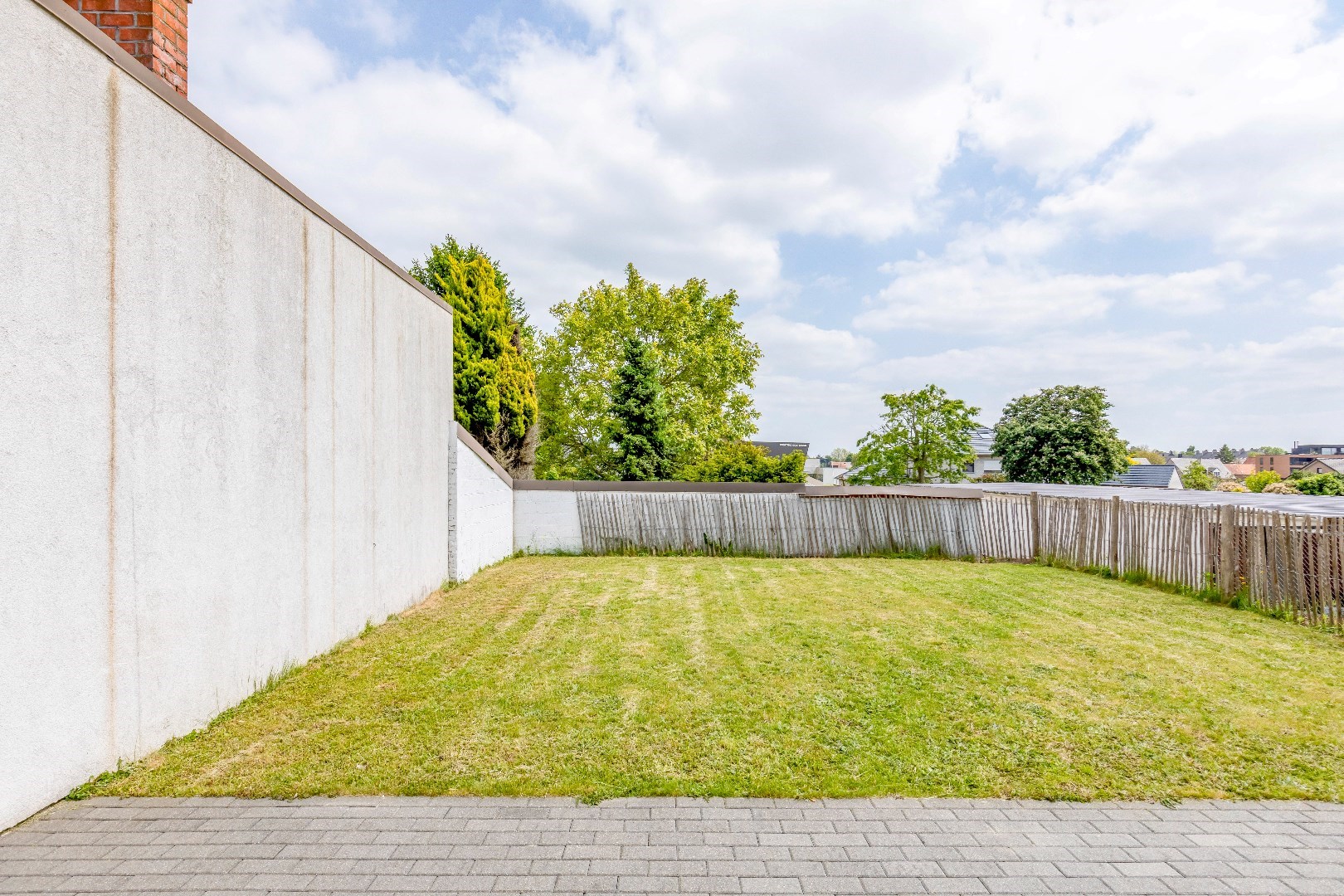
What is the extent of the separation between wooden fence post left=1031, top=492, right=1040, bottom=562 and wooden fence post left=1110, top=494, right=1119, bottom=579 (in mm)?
1721

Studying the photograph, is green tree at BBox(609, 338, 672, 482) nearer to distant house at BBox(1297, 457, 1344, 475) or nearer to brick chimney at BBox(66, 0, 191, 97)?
brick chimney at BBox(66, 0, 191, 97)

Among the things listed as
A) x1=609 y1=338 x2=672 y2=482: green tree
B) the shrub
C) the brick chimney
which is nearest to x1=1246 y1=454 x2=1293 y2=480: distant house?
the shrub

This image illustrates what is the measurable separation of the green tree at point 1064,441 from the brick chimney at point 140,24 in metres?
37.7

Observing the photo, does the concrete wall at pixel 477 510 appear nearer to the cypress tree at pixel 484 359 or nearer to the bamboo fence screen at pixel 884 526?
the bamboo fence screen at pixel 884 526

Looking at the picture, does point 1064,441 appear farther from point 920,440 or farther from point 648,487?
point 648,487

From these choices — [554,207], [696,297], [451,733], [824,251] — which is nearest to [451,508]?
[451,733]

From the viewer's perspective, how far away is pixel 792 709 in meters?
4.41

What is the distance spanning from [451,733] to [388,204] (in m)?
10.1

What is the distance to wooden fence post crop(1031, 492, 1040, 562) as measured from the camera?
1257 centimetres

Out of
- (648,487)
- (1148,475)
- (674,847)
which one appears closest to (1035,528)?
(648,487)

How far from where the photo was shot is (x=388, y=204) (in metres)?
11.1

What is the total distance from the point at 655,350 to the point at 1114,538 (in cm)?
1763

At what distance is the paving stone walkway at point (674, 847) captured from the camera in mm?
2543

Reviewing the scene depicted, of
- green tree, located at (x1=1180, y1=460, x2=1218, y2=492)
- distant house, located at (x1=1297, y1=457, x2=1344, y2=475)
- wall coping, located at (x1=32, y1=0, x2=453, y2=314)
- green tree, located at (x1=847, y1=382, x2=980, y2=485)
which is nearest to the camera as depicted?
wall coping, located at (x1=32, y1=0, x2=453, y2=314)
